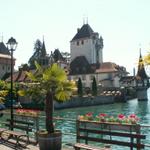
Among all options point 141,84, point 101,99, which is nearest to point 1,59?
point 101,99

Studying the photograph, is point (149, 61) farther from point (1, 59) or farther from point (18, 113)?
point (1, 59)

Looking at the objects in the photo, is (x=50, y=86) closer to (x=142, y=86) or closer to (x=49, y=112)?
(x=49, y=112)

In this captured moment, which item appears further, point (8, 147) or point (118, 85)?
point (118, 85)

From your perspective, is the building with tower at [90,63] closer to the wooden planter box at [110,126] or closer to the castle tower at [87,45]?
the castle tower at [87,45]

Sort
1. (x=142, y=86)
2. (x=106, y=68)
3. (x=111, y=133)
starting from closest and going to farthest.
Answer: (x=111, y=133)
(x=106, y=68)
(x=142, y=86)

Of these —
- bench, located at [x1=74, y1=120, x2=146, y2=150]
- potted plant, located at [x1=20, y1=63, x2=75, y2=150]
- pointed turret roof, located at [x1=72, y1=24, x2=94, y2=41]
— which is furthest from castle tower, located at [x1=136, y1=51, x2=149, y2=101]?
bench, located at [x1=74, y1=120, x2=146, y2=150]

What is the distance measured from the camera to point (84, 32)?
11794cm

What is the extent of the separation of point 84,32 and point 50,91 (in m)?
106

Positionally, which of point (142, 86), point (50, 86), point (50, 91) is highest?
point (142, 86)

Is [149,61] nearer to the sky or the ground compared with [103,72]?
nearer to the ground

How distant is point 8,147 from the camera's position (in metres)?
14.6

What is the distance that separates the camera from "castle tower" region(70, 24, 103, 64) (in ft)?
379

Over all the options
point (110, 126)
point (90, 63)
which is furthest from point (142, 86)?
point (110, 126)

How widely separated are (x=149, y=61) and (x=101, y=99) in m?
82.4
